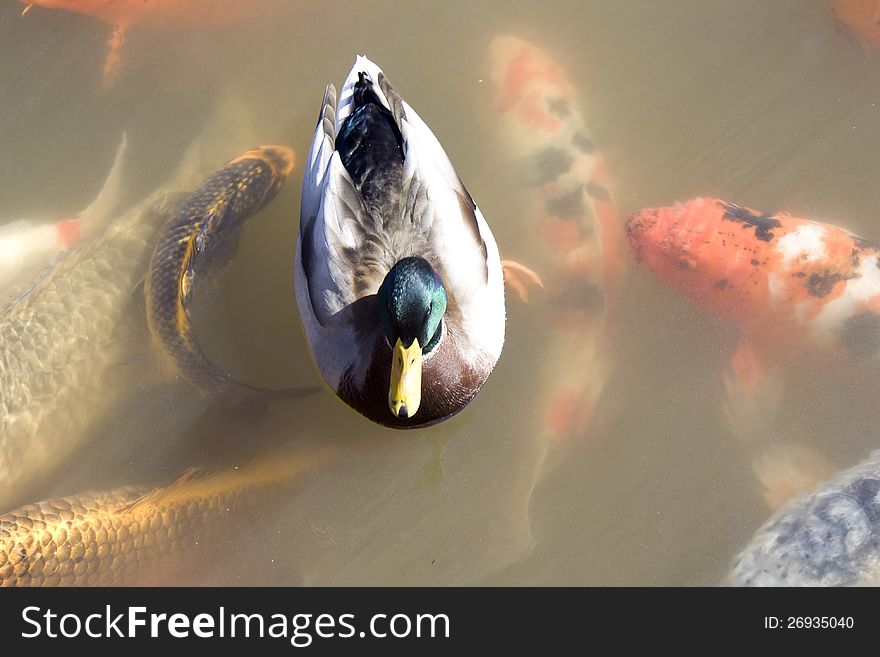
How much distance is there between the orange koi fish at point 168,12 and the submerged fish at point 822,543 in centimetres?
373

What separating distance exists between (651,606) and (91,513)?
97.2 inches

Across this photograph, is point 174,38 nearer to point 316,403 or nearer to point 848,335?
point 316,403

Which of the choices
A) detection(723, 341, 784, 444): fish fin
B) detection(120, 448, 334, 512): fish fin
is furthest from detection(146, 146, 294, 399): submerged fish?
detection(723, 341, 784, 444): fish fin

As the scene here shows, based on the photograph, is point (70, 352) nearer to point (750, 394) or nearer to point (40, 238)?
point (40, 238)

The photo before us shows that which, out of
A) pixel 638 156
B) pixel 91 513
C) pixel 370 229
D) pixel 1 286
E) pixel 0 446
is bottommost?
pixel 91 513

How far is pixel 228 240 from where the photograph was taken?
4543mm

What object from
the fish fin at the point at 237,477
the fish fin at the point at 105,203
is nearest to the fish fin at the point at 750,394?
the fish fin at the point at 237,477

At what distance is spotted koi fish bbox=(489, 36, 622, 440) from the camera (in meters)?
4.26

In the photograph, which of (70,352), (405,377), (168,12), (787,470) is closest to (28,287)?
(70,352)

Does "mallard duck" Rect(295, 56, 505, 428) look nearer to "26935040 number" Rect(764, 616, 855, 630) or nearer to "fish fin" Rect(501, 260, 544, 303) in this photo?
"fish fin" Rect(501, 260, 544, 303)

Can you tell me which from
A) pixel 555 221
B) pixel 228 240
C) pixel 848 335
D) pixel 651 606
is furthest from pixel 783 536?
pixel 228 240

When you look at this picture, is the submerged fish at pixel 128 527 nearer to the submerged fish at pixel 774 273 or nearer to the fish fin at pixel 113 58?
the submerged fish at pixel 774 273

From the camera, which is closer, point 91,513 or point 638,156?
point 91,513

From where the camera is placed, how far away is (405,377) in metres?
3.36
